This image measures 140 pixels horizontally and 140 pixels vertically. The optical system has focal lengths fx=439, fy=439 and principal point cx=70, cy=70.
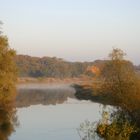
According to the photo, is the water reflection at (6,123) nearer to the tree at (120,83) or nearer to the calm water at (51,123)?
the calm water at (51,123)

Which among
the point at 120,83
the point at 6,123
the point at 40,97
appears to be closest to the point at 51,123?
the point at 6,123

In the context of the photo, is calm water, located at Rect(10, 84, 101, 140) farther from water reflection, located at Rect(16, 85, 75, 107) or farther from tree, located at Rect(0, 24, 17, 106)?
water reflection, located at Rect(16, 85, 75, 107)

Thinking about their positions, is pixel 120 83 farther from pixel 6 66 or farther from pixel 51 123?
pixel 6 66

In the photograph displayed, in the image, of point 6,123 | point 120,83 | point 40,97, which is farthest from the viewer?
point 40,97

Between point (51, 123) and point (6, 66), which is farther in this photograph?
point (6, 66)

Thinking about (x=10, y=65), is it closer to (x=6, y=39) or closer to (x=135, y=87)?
(x=6, y=39)

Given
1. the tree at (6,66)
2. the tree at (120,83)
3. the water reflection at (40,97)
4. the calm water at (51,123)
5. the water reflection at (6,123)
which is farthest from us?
the water reflection at (40,97)

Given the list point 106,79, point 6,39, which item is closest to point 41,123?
point 106,79

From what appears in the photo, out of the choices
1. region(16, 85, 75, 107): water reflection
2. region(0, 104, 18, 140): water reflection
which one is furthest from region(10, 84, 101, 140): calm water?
region(16, 85, 75, 107): water reflection

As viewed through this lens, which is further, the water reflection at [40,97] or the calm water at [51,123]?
the water reflection at [40,97]

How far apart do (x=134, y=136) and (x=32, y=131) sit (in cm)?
1116

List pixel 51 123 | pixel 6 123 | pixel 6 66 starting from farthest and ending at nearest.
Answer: pixel 6 66
pixel 51 123
pixel 6 123

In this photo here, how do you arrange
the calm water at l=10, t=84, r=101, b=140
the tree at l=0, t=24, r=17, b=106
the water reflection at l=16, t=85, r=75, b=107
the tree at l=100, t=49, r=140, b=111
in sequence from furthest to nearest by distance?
the water reflection at l=16, t=85, r=75, b=107 < the tree at l=0, t=24, r=17, b=106 < the calm water at l=10, t=84, r=101, b=140 < the tree at l=100, t=49, r=140, b=111

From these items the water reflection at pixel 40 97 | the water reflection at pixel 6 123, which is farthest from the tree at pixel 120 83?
the water reflection at pixel 40 97
